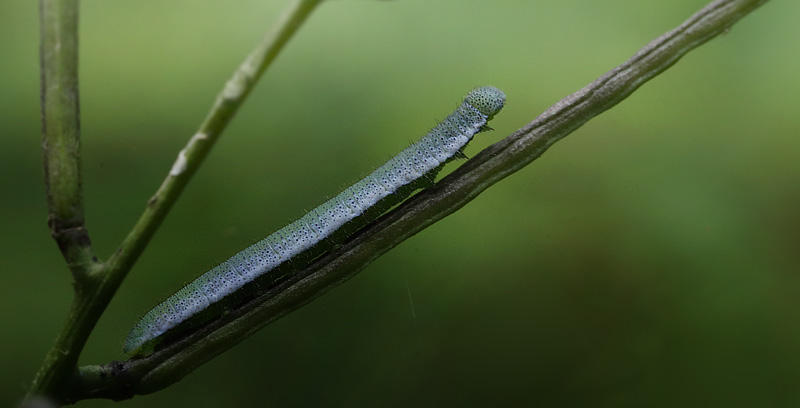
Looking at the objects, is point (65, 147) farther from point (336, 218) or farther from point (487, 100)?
point (487, 100)

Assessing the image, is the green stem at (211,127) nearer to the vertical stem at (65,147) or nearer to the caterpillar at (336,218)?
the vertical stem at (65,147)

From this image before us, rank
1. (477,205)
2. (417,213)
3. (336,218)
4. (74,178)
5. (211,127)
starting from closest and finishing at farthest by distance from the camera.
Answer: (211,127) < (74,178) < (417,213) < (336,218) < (477,205)

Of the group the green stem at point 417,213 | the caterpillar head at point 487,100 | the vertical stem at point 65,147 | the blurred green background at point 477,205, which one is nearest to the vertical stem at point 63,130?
the vertical stem at point 65,147

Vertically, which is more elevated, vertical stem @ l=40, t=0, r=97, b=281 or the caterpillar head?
the caterpillar head

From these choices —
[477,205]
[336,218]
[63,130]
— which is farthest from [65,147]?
[477,205]

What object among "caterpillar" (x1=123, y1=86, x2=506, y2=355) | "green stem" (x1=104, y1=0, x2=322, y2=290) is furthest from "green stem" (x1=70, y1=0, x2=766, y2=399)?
"green stem" (x1=104, y1=0, x2=322, y2=290)

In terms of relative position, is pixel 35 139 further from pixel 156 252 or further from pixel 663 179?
pixel 663 179

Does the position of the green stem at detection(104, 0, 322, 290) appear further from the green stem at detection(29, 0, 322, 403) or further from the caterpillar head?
the caterpillar head
